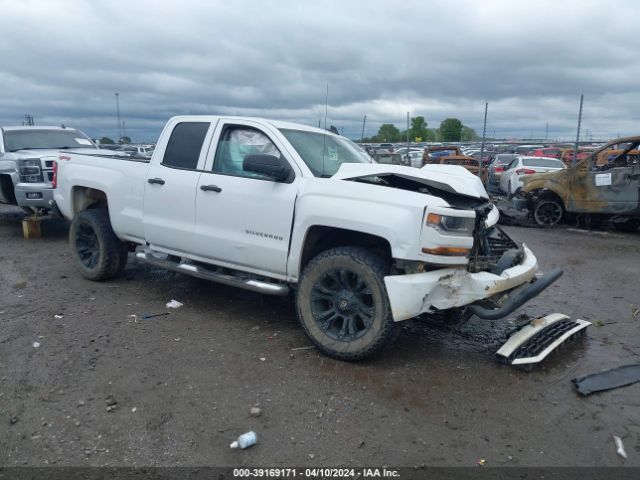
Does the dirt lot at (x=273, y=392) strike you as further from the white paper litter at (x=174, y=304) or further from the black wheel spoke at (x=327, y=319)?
the black wheel spoke at (x=327, y=319)

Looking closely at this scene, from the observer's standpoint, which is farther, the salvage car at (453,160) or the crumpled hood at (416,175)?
the salvage car at (453,160)

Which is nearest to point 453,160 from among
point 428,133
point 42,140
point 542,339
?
point 42,140

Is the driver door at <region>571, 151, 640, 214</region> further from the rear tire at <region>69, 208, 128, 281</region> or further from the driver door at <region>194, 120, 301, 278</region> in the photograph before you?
the rear tire at <region>69, 208, 128, 281</region>

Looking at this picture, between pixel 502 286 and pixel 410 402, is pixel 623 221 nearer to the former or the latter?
pixel 502 286

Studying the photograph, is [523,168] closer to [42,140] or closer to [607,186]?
[607,186]

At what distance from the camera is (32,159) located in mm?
8727

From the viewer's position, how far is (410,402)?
11.5ft

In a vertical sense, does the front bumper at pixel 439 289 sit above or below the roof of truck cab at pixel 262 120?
below

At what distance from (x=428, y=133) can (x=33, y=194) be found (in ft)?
155

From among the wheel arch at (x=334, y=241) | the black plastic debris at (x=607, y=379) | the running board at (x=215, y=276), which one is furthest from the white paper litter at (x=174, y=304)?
the black plastic debris at (x=607, y=379)

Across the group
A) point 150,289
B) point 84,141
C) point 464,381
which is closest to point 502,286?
point 464,381

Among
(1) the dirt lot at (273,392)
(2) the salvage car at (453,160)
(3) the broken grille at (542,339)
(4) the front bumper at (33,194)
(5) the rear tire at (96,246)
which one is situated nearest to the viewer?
(1) the dirt lot at (273,392)

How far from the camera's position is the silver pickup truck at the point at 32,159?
871 cm

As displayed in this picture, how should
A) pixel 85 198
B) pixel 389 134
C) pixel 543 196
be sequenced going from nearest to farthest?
pixel 85 198, pixel 543 196, pixel 389 134
